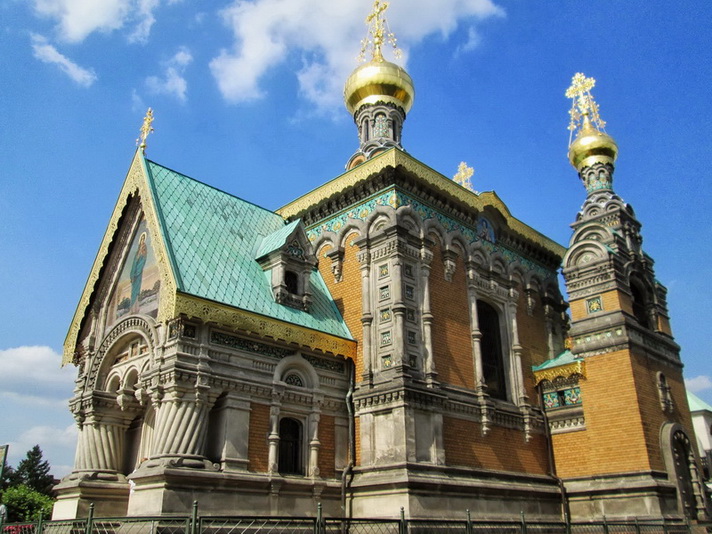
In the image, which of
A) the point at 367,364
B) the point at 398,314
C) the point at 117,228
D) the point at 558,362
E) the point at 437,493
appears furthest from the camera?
the point at 558,362

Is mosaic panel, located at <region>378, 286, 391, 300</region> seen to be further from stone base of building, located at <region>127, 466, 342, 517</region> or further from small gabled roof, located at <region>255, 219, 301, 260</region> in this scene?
stone base of building, located at <region>127, 466, 342, 517</region>

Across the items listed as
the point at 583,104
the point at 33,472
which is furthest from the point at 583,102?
the point at 33,472

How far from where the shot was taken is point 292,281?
1479 centimetres

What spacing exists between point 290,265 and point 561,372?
7.13 m

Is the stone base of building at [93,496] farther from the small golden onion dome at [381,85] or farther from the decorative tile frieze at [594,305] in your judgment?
the small golden onion dome at [381,85]

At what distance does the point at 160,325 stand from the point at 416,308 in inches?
207

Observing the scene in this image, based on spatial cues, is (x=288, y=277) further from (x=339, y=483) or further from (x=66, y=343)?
(x=66, y=343)

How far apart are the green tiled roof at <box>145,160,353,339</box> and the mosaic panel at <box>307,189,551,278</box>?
1.29 metres

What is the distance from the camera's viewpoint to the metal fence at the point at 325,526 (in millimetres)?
9174

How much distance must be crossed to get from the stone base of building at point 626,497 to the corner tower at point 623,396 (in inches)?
0.8

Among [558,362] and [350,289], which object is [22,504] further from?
[558,362]

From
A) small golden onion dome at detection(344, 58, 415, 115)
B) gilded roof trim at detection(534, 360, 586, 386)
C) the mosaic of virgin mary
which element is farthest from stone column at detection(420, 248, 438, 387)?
small golden onion dome at detection(344, 58, 415, 115)

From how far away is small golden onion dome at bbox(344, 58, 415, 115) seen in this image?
20.6 meters

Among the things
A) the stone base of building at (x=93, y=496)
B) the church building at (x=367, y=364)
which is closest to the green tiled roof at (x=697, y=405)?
the church building at (x=367, y=364)
